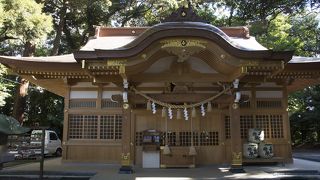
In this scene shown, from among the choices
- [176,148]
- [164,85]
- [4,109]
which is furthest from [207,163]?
[4,109]

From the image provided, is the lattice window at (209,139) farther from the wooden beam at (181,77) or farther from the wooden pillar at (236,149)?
the wooden beam at (181,77)

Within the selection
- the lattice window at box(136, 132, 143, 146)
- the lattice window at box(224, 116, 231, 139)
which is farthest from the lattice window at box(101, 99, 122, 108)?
the lattice window at box(224, 116, 231, 139)

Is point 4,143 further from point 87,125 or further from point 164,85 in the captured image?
point 164,85

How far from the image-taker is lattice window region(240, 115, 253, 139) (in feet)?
→ 38.1

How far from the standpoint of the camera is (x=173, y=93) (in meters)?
9.86

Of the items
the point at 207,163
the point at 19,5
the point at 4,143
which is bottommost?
the point at 207,163

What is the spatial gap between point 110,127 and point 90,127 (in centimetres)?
70

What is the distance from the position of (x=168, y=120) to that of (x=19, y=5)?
8.06 metres

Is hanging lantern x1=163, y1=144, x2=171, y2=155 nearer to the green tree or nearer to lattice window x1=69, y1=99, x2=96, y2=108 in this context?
lattice window x1=69, y1=99, x2=96, y2=108

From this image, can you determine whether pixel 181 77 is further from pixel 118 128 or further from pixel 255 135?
pixel 255 135

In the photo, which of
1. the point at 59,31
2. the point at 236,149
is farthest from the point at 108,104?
the point at 59,31

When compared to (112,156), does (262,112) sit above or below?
above

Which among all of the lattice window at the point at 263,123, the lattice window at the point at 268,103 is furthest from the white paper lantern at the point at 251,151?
the lattice window at the point at 268,103

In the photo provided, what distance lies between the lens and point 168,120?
11469mm
